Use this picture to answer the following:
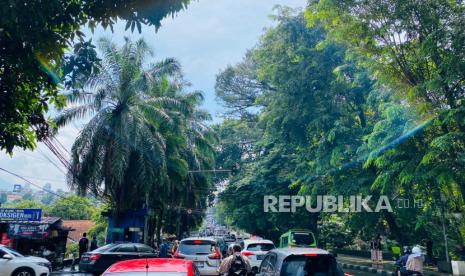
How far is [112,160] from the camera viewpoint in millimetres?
22078

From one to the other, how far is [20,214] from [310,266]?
18.8 meters

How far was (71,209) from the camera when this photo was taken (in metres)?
76.1

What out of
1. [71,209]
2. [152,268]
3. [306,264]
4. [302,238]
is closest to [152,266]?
[152,268]

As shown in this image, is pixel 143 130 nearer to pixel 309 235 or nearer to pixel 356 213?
pixel 309 235

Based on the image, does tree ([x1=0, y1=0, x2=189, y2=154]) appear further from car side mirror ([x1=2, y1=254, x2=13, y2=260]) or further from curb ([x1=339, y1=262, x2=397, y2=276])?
curb ([x1=339, y1=262, x2=397, y2=276])

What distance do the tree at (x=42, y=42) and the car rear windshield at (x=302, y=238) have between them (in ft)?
54.1

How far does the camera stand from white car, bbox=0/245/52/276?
14.1 meters

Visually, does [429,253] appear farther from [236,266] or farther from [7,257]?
[7,257]

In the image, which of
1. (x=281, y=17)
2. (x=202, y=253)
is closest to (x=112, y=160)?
(x=202, y=253)

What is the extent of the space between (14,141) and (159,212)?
1236 inches

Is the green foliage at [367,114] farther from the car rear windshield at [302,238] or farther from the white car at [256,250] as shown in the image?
the white car at [256,250]

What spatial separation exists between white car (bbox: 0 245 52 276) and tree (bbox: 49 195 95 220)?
6230cm

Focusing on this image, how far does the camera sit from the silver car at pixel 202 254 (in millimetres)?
13367

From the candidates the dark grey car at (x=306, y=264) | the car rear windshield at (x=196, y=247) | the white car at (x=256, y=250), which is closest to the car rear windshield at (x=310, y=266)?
the dark grey car at (x=306, y=264)
